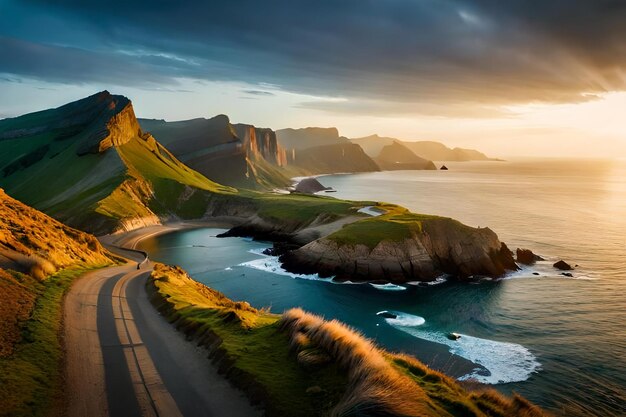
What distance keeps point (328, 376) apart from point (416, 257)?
57.3 m

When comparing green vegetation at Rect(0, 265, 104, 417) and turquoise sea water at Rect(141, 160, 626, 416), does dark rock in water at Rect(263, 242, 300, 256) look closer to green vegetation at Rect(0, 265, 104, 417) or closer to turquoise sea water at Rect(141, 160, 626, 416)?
turquoise sea water at Rect(141, 160, 626, 416)

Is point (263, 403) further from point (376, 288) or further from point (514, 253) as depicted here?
point (514, 253)

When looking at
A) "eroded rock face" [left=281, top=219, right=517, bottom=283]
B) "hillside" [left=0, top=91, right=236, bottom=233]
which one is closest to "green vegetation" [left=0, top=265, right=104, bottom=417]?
"eroded rock face" [left=281, top=219, right=517, bottom=283]

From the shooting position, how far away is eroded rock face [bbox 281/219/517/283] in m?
69.4

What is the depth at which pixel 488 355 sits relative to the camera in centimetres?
3975

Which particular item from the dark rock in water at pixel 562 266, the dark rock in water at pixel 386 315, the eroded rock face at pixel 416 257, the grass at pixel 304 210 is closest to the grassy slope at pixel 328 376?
the dark rock in water at pixel 386 315

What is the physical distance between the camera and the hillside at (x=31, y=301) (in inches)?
629

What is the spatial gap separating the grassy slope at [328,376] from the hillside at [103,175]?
91.2m

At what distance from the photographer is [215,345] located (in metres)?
22.2

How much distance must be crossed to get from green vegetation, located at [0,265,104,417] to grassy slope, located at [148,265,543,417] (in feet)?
23.2

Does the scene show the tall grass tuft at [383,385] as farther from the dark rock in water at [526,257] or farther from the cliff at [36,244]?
the dark rock in water at [526,257]

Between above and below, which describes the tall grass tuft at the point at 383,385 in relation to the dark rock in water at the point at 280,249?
above

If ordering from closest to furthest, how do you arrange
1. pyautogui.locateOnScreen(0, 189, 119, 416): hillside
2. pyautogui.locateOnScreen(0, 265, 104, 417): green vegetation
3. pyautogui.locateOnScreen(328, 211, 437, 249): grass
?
pyautogui.locateOnScreen(0, 265, 104, 417): green vegetation → pyautogui.locateOnScreen(0, 189, 119, 416): hillside → pyautogui.locateOnScreen(328, 211, 437, 249): grass

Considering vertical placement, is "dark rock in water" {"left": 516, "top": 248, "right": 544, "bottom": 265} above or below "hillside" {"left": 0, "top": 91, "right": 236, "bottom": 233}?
below
